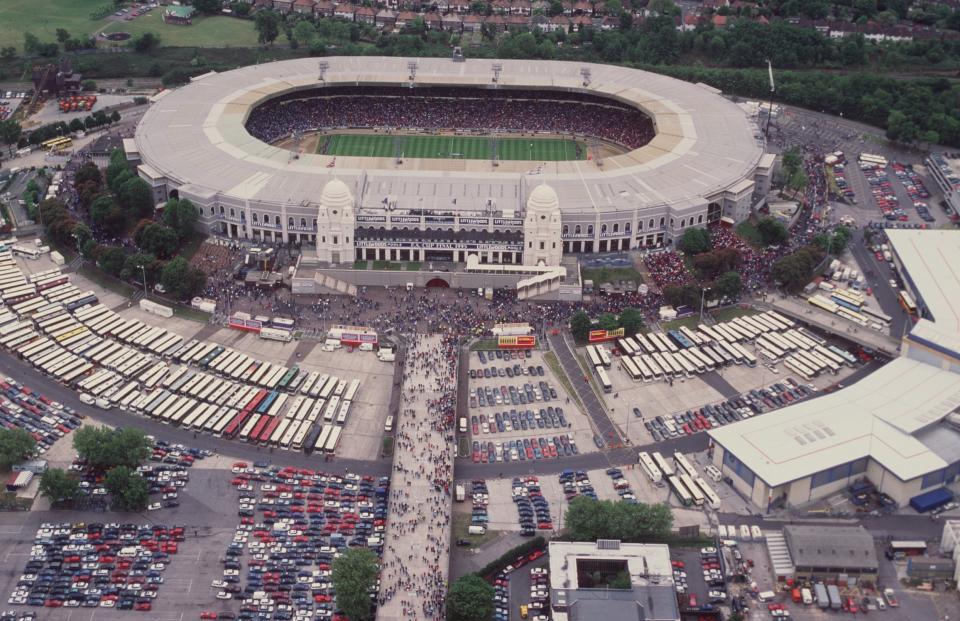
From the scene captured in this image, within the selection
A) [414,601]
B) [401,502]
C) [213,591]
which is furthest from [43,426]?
[414,601]

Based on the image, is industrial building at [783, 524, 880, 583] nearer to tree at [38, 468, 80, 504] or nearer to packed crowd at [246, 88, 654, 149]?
tree at [38, 468, 80, 504]

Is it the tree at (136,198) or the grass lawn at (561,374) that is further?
the tree at (136,198)

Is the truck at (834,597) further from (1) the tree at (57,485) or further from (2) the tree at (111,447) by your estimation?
(1) the tree at (57,485)

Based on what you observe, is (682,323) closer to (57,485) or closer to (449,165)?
(449,165)

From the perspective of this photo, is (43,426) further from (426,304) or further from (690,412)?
(690,412)

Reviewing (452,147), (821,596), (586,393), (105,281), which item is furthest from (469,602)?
(452,147)

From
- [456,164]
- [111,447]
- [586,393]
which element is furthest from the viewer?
[456,164]

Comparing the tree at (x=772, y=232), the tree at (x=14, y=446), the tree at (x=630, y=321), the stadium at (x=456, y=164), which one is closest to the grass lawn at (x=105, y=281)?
the stadium at (x=456, y=164)
